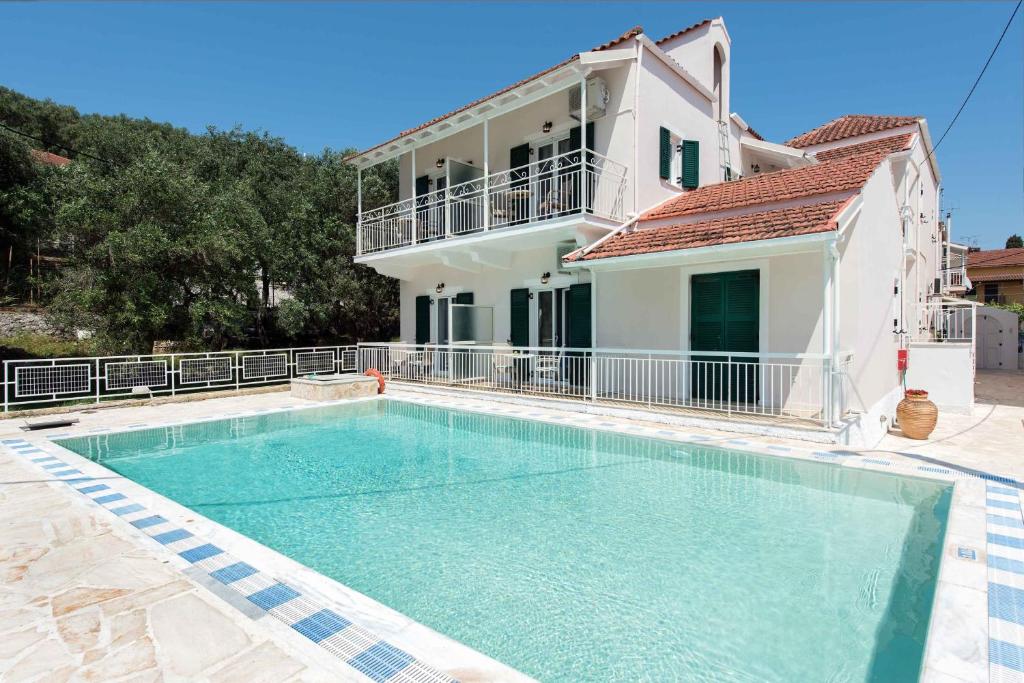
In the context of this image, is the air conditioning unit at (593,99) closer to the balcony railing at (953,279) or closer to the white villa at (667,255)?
the white villa at (667,255)

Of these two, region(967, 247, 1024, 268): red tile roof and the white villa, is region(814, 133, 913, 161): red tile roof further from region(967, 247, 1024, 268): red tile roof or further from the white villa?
region(967, 247, 1024, 268): red tile roof

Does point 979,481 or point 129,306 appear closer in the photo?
point 979,481

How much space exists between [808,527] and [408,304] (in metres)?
14.9

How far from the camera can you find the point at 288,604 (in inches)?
135

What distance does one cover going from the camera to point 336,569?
417cm

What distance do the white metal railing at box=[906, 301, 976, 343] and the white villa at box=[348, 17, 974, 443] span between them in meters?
0.18

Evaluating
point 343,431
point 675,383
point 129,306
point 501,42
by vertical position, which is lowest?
point 343,431

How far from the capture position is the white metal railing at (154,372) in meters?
11.4

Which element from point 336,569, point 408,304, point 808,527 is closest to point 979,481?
point 808,527

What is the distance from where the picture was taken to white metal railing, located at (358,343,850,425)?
902 centimetres

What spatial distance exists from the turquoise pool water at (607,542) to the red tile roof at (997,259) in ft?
143

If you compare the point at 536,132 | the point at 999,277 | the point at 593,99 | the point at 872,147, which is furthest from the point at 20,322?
the point at 999,277

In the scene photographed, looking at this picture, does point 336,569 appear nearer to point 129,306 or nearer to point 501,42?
point 129,306

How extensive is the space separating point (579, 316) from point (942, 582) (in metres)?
9.59
